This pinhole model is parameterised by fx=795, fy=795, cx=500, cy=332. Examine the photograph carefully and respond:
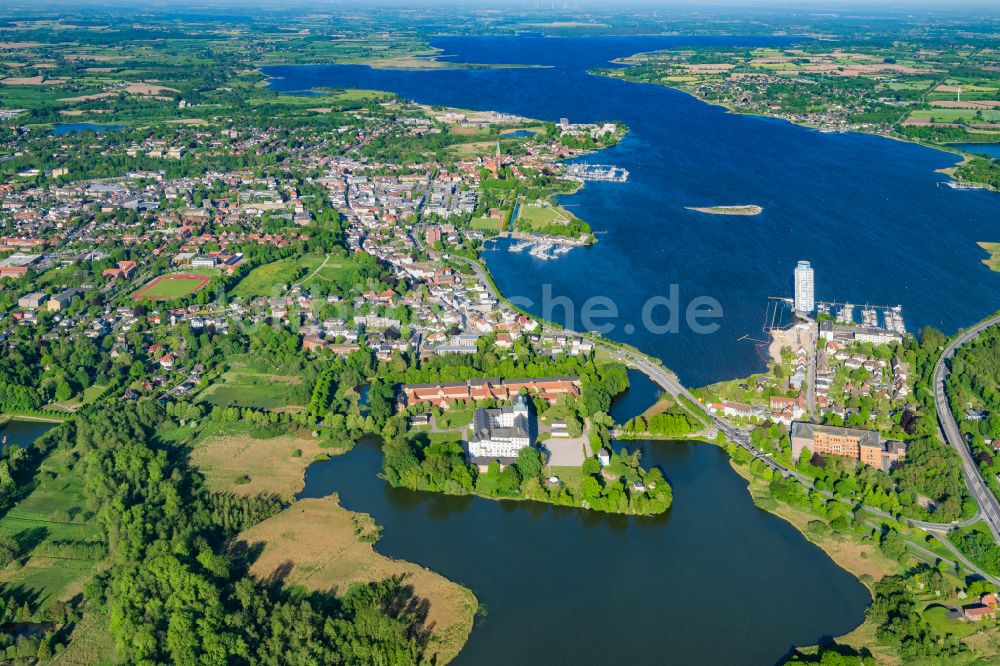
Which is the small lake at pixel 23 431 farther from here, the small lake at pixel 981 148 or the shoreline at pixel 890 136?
the small lake at pixel 981 148

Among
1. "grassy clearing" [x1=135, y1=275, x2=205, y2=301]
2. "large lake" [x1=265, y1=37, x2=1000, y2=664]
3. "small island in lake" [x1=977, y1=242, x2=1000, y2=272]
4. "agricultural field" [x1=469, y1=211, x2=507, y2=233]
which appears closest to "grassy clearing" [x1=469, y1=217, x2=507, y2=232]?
"agricultural field" [x1=469, y1=211, x2=507, y2=233]

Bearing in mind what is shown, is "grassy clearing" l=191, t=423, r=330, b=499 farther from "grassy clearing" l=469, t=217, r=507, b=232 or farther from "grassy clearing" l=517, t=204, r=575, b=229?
"grassy clearing" l=517, t=204, r=575, b=229

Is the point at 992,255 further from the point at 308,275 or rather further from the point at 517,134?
the point at 517,134

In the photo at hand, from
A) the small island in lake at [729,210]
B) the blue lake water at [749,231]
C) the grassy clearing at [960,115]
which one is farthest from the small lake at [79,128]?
the grassy clearing at [960,115]

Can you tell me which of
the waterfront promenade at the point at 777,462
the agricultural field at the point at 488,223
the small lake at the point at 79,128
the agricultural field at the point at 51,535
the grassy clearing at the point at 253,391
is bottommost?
the agricultural field at the point at 51,535

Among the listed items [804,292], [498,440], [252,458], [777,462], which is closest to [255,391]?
[252,458]

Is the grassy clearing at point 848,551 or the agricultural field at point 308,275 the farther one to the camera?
the agricultural field at point 308,275
